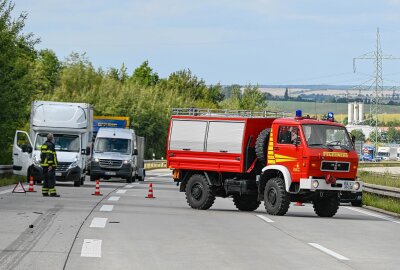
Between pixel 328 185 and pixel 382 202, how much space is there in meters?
5.82

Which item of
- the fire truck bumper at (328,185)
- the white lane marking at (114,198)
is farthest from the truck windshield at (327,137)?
the white lane marking at (114,198)

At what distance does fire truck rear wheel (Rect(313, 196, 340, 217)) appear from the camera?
2677 cm

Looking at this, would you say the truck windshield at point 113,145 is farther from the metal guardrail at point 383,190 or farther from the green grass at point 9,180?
the metal guardrail at point 383,190

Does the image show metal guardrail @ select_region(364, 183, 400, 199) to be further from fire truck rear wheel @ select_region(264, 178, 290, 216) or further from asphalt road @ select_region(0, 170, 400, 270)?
fire truck rear wheel @ select_region(264, 178, 290, 216)

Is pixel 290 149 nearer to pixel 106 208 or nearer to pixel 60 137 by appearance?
pixel 106 208

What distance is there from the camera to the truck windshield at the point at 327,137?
26.3 metres

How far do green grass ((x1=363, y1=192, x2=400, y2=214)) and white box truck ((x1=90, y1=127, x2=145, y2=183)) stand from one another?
17.0 meters

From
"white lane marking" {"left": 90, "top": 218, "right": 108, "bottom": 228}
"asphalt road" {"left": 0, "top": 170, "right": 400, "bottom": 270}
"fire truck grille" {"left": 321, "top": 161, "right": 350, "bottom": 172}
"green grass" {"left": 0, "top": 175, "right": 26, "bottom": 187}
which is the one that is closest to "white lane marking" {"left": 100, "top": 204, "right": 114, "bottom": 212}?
"asphalt road" {"left": 0, "top": 170, "right": 400, "bottom": 270}

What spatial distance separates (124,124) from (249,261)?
43.3 m

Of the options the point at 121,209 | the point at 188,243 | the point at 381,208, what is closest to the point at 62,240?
the point at 188,243

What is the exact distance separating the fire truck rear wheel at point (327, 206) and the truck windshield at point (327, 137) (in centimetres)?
136

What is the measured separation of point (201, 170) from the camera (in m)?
28.5

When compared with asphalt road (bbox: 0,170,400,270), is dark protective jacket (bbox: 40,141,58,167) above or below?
above

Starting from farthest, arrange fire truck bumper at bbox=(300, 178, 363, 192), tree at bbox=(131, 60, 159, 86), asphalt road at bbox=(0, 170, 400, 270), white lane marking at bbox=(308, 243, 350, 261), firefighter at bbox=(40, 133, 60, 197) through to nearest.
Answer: tree at bbox=(131, 60, 159, 86), firefighter at bbox=(40, 133, 60, 197), fire truck bumper at bbox=(300, 178, 363, 192), white lane marking at bbox=(308, 243, 350, 261), asphalt road at bbox=(0, 170, 400, 270)
